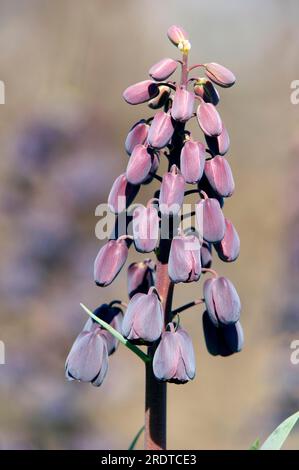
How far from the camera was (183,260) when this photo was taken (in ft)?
5.28

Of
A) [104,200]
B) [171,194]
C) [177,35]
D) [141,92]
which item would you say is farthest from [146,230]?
[104,200]

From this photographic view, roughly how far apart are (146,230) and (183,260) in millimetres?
102

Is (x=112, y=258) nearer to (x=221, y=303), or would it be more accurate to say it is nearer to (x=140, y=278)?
(x=140, y=278)

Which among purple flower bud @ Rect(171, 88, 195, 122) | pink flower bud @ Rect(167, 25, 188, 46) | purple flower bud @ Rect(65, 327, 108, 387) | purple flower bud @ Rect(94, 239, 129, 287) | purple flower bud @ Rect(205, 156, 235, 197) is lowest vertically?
purple flower bud @ Rect(65, 327, 108, 387)

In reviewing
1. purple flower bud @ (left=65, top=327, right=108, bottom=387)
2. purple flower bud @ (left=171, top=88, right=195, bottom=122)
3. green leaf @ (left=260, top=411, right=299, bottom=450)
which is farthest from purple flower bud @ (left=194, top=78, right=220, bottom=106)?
green leaf @ (left=260, top=411, right=299, bottom=450)

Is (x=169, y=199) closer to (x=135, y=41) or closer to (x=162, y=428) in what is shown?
(x=162, y=428)

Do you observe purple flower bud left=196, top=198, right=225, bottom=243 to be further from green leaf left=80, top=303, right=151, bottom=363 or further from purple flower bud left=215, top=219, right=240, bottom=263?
green leaf left=80, top=303, right=151, bottom=363

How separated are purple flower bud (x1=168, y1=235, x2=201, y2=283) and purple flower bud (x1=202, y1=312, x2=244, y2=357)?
0.69 feet

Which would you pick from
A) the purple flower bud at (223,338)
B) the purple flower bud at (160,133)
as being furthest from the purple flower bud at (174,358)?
the purple flower bud at (160,133)

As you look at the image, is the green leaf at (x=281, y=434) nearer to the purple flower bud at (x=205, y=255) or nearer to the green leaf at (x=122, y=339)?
the green leaf at (x=122, y=339)

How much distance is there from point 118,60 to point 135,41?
0.26 metres

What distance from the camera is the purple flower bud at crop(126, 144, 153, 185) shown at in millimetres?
1701

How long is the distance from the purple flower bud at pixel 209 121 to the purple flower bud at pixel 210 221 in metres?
0.16

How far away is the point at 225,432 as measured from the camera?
4520 millimetres
